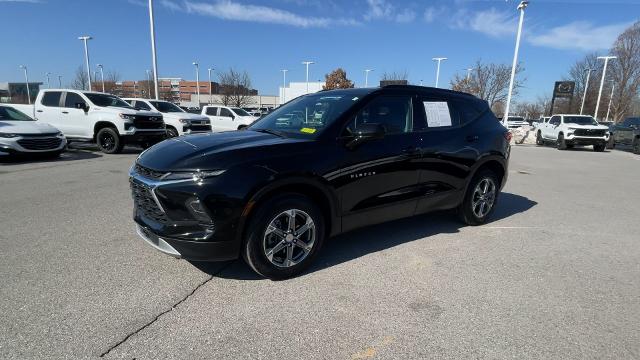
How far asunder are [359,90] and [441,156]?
1.25 metres

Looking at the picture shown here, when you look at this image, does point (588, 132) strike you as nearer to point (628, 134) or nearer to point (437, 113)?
point (628, 134)

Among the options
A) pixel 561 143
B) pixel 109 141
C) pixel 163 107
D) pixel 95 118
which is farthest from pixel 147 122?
pixel 561 143

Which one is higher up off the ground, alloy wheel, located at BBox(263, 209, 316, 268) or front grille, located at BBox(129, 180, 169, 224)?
front grille, located at BBox(129, 180, 169, 224)

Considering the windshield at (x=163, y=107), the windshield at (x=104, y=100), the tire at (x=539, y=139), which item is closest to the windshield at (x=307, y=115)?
the windshield at (x=104, y=100)

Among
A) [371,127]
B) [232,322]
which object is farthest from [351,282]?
[371,127]

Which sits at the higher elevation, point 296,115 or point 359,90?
point 359,90

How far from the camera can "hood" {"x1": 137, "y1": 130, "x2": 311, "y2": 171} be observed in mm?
3025

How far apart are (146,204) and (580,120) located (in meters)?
23.1

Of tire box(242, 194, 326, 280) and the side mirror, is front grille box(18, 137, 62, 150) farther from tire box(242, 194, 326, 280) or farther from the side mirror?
the side mirror

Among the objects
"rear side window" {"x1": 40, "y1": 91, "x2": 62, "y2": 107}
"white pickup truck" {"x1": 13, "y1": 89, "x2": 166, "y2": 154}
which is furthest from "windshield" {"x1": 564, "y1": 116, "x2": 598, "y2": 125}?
"rear side window" {"x1": 40, "y1": 91, "x2": 62, "y2": 107}

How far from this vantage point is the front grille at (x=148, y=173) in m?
3.09

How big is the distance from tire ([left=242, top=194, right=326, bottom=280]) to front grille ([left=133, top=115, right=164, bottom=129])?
35.2 ft

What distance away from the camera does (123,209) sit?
18.4 ft

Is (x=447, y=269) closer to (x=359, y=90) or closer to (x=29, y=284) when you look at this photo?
(x=359, y=90)
